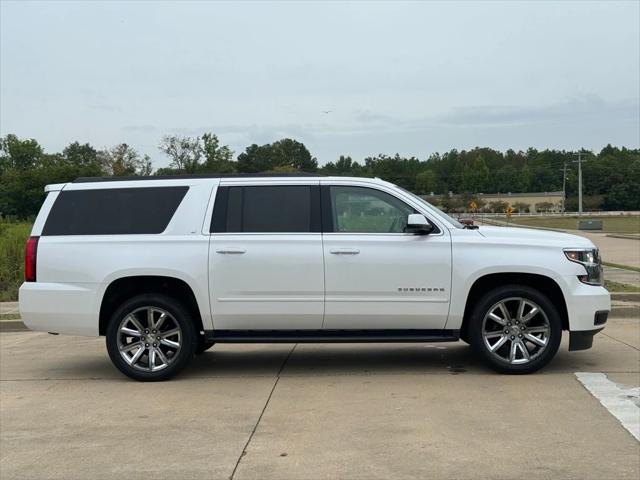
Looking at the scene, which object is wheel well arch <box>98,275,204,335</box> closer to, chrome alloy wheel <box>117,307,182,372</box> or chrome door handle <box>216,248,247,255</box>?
chrome alloy wheel <box>117,307,182,372</box>

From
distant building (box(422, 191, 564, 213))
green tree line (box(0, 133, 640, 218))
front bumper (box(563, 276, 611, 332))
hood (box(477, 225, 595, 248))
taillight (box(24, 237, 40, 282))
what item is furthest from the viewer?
distant building (box(422, 191, 564, 213))

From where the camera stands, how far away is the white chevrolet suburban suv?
20.4 ft

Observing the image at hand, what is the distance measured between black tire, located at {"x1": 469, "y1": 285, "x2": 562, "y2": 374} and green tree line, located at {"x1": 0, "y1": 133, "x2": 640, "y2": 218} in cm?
4066

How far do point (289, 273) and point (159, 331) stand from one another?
1465mm

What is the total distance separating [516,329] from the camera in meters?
6.31

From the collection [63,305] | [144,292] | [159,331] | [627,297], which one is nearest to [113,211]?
[144,292]

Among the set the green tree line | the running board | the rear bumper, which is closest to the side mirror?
the running board

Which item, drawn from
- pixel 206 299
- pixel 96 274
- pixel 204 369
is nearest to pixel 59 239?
pixel 96 274

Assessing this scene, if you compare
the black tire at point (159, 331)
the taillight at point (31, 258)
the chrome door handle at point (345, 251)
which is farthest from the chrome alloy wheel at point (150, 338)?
the chrome door handle at point (345, 251)

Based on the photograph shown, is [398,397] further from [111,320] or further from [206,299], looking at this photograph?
[111,320]

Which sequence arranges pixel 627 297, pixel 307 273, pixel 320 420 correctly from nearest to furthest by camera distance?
1. pixel 320 420
2. pixel 307 273
3. pixel 627 297

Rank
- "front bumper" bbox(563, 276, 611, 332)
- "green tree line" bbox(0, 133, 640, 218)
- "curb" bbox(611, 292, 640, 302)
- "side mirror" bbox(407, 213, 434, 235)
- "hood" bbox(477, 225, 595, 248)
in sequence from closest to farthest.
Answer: "side mirror" bbox(407, 213, 434, 235) < "front bumper" bbox(563, 276, 611, 332) < "hood" bbox(477, 225, 595, 248) < "curb" bbox(611, 292, 640, 302) < "green tree line" bbox(0, 133, 640, 218)

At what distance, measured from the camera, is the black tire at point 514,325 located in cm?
623

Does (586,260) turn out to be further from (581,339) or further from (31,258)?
(31,258)
